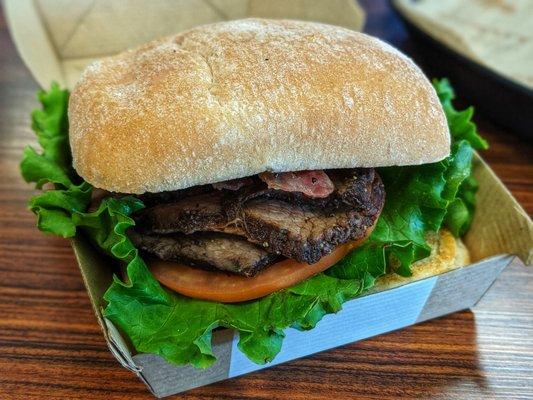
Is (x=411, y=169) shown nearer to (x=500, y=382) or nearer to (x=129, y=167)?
(x=500, y=382)

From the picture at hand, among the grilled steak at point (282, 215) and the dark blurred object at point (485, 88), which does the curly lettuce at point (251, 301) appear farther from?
the dark blurred object at point (485, 88)

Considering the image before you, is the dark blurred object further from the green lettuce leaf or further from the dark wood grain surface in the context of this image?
the green lettuce leaf

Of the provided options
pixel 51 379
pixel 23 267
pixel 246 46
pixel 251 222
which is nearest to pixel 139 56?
pixel 246 46

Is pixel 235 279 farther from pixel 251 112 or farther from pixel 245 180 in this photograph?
pixel 251 112

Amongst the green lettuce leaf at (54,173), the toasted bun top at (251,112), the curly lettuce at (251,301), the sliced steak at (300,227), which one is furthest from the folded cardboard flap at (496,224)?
the green lettuce leaf at (54,173)

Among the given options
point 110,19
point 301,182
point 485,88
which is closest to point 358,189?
point 301,182
